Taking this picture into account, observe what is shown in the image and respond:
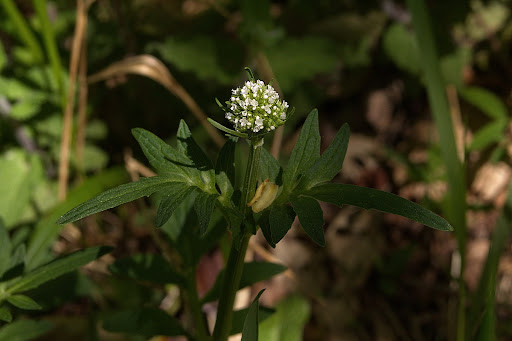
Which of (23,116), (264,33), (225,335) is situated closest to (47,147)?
(23,116)

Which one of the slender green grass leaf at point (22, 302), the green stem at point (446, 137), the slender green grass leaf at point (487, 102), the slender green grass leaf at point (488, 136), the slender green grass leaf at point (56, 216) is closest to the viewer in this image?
the slender green grass leaf at point (22, 302)

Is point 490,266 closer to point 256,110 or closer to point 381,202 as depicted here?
point 381,202

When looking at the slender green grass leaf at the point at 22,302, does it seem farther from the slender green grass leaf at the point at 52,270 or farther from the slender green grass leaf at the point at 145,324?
the slender green grass leaf at the point at 145,324

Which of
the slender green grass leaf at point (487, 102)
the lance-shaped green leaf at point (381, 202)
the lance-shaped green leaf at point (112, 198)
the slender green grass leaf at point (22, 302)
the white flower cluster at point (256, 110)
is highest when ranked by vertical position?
the slender green grass leaf at point (487, 102)

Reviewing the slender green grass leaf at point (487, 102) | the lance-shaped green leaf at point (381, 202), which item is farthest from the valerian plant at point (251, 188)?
the slender green grass leaf at point (487, 102)

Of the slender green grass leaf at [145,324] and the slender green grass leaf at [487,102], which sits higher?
the slender green grass leaf at [487,102]

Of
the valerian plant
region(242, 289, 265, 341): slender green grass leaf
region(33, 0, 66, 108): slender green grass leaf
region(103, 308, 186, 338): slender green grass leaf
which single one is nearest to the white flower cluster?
the valerian plant

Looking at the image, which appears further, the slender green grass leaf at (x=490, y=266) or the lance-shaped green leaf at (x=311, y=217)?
the slender green grass leaf at (x=490, y=266)

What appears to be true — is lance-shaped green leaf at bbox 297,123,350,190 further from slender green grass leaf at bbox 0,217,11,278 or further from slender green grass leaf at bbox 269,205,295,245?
slender green grass leaf at bbox 0,217,11,278

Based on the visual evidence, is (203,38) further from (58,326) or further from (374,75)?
(58,326)
